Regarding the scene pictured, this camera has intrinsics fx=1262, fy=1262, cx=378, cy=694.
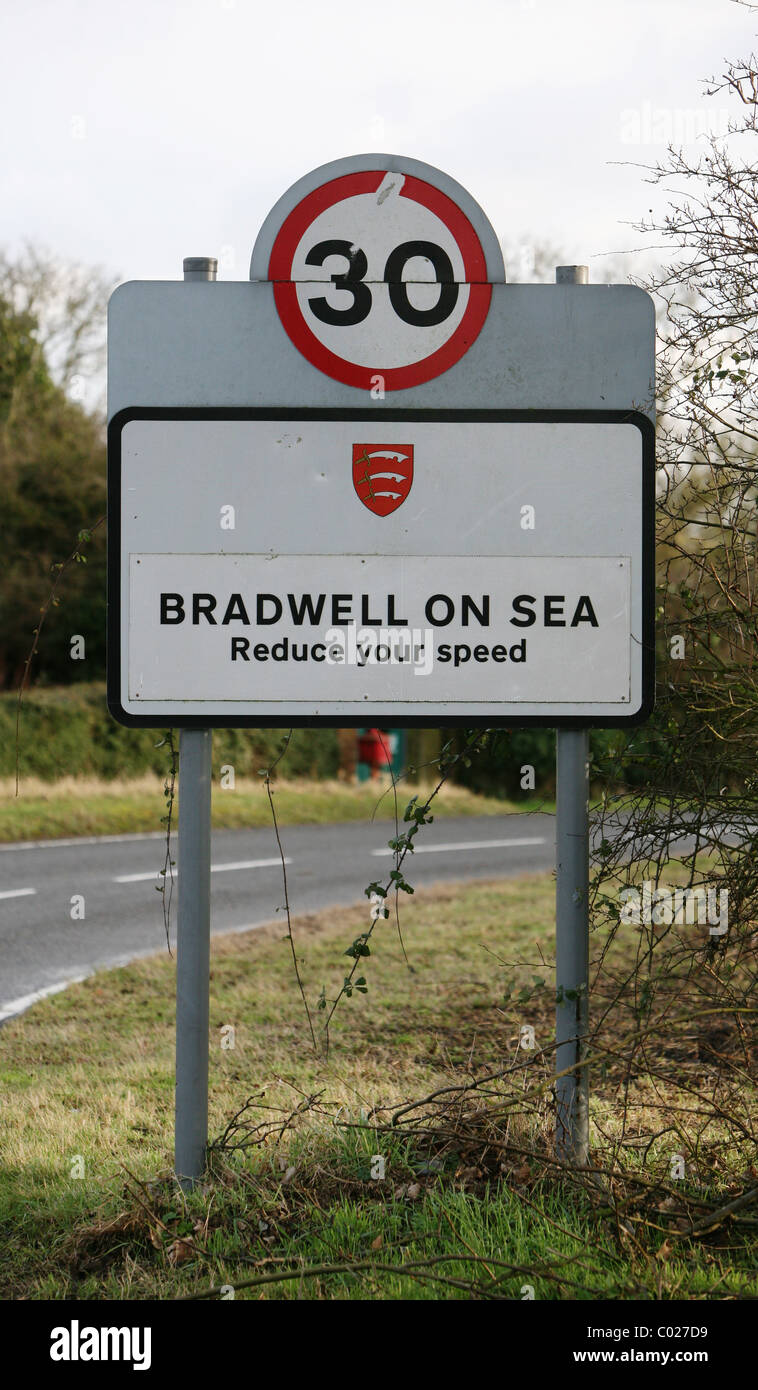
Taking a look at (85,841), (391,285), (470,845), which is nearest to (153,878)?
(85,841)

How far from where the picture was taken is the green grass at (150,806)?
52.0ft

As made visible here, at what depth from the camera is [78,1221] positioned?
11.2 ft

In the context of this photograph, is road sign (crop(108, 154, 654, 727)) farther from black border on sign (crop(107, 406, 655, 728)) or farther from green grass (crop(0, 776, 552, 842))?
green grass (crop(0, 776, 552, 842))

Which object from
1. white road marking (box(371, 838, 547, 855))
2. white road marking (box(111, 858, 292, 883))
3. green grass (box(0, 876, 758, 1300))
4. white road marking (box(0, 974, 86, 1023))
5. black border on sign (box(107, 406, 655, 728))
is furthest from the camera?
white road marking (box(371, 838, 547, 855))

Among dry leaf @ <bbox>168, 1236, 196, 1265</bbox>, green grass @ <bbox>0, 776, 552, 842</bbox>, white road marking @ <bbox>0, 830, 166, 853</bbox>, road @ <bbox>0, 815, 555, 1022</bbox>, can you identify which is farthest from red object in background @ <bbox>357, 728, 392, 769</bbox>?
dry leaf @ <bbox>168, 1236, 196, 1265</bbox>

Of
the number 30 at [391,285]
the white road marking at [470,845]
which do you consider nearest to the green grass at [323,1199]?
the number 30 at [391,285]

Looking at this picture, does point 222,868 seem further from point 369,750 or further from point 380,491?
point 369,750

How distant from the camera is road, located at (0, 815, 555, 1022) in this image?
8477mm

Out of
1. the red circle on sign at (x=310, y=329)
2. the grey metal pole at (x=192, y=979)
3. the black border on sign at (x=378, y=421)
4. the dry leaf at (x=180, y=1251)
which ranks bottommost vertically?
the dry leaf at (x=180, y=1251)

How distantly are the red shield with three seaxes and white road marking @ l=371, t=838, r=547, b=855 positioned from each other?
36.5ft

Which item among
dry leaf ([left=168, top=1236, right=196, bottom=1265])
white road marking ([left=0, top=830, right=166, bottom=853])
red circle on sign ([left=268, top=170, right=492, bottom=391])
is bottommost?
white road marking ([left=0, top=830, right=166, bottom=853])

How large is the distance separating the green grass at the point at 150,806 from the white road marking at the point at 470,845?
3.09 ft

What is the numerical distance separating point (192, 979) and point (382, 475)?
60.1 inches

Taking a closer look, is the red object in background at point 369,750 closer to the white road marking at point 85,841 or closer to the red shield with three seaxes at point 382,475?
the white road marking at point 85,841
